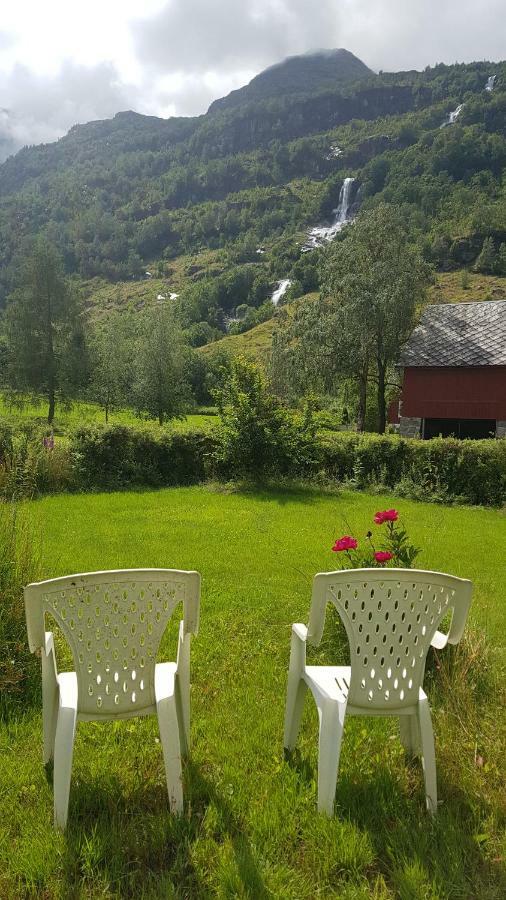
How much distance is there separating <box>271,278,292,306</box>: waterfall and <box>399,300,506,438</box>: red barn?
97.5m

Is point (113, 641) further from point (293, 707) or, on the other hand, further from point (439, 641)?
point (439, 641)

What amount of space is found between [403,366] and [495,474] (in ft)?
40.0

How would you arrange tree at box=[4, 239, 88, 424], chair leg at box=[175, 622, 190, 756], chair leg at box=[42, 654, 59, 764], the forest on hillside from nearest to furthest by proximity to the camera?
1. chair leg at box=[42, 654, 59, 764]
2. chair leg at box=[175, 622, 190, 756]
3. tree at box=[4, 239, 88, 424]
4. the forest on hillside

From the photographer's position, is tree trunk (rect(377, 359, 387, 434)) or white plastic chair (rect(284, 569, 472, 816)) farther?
tree trunk (rect(377, 359, 387, 434))

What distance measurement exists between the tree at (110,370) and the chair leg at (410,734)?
32.2 meters

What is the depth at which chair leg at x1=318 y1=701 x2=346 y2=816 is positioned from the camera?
258 centimetres

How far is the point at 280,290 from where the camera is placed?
127 metres

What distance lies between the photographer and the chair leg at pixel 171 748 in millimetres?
2527

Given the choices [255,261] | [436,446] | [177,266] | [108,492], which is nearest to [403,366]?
[436,446]

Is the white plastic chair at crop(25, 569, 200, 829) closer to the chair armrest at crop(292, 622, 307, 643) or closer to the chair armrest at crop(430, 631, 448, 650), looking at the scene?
the chair armrest at crop(292, 622, 307, 643)

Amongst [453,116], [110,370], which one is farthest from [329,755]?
[453,116]

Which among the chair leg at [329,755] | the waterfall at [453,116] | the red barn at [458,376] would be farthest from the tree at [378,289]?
the waterfall at [453,116]

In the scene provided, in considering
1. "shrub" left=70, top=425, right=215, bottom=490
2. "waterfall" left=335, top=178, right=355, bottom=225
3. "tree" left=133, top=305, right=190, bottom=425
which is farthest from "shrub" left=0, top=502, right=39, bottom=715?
"waterfall" left=335, top=178, right=355, bottom=225

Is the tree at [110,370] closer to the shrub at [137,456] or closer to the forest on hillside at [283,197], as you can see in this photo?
the shrub at [137,456]
